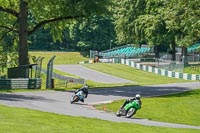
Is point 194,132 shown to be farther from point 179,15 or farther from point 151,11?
point 151,11

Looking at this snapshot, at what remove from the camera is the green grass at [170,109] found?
26.4 metres

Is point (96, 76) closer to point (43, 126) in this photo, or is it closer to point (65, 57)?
point (65, 57)

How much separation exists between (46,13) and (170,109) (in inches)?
783

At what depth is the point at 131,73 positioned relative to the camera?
68.9 metres

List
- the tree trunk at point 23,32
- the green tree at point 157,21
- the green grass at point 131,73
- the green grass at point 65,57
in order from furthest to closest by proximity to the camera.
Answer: the green grass at point 65,57, the green grass at point 131,73, the tree trunk at point 23,32, the green tree at point 157,21

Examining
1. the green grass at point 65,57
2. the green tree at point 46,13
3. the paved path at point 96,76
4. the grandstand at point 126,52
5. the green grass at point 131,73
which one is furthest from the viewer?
the green grass at point 65,57

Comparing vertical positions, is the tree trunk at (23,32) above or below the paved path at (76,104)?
above

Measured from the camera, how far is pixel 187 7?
41406 millimetres

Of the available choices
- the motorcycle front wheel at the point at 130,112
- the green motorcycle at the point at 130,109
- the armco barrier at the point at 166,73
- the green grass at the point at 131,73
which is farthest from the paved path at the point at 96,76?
the motorcycle front wheel at the point at 130,112

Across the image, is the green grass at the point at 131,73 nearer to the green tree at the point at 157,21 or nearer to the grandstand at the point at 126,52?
the green tree at the point at 157,21

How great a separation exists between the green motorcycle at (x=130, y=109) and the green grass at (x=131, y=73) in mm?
31466

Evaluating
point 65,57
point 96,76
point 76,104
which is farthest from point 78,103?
point 65,57

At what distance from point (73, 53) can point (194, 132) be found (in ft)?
283

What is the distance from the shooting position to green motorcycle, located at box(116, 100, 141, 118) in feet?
80.6
